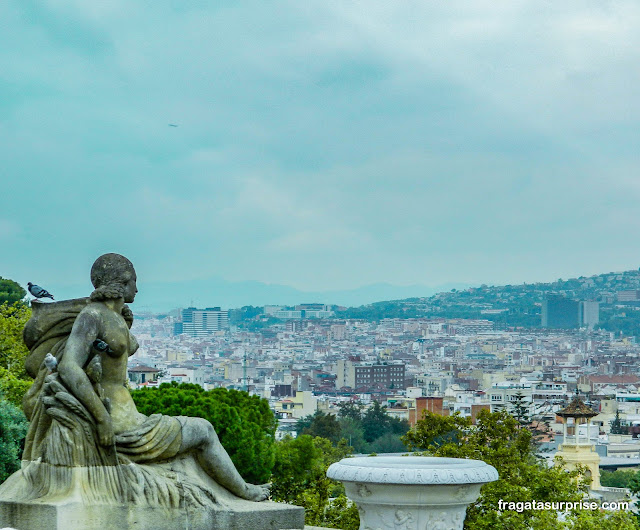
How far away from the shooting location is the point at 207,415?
21.2 m

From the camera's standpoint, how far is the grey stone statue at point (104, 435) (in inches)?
305

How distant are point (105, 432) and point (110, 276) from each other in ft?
3.61

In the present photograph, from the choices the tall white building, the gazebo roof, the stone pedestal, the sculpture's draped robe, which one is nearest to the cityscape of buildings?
the tall white building

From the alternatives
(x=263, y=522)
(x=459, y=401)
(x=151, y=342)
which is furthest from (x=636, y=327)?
(x=263, y=522)

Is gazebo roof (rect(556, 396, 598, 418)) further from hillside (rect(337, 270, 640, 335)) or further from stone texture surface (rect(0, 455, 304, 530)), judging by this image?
hillside (rect(337, 270, 640, 335))

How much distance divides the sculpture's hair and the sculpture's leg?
3.07 feet

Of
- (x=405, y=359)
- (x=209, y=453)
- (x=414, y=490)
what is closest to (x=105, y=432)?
(x=209, y=453)

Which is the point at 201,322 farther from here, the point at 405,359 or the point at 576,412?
the point at 576,412

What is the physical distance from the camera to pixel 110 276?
834 centimetres

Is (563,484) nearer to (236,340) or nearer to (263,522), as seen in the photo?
(263,522)

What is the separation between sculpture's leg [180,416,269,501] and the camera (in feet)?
26.8

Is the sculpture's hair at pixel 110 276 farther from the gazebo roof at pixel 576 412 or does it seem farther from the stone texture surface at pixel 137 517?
the gazebo roof at pixel 576 412

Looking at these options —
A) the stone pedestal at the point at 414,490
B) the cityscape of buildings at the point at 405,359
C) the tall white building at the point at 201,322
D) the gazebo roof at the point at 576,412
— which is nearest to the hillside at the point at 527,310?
the cityscape of buildings at the point at 405,359

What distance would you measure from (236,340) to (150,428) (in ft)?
590
